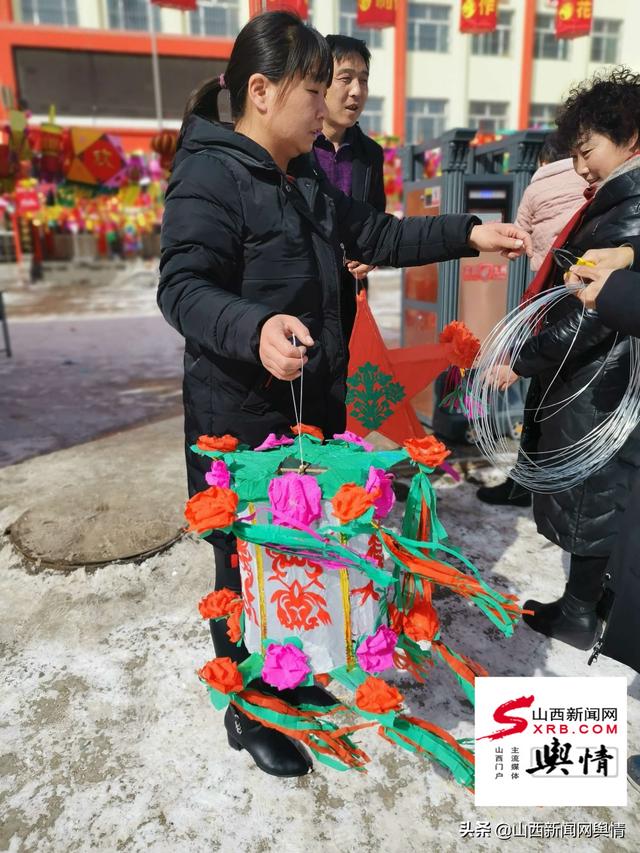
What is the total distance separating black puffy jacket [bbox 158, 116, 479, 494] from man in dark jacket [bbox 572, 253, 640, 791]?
665 millimetres

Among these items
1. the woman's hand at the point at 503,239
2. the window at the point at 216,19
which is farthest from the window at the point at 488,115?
the woman's hand at the point at 503,239

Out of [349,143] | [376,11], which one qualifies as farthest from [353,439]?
[376,11]

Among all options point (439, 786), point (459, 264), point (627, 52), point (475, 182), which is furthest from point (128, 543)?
point (627, 52)

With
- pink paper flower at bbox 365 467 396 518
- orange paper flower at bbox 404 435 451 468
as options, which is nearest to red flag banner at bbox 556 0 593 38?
orange paper flower at bbox 404 435 451 468

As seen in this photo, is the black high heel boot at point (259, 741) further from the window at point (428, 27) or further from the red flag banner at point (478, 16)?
the window at point (428, 27)

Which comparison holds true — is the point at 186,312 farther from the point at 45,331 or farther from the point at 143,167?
the point at 143,167

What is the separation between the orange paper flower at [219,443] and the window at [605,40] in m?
31.5

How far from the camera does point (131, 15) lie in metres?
22.5

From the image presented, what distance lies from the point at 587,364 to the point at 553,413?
21 centimetres

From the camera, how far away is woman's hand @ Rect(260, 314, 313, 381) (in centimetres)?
122

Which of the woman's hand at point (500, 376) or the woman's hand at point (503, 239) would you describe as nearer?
the woman's hand at point (503, 239)

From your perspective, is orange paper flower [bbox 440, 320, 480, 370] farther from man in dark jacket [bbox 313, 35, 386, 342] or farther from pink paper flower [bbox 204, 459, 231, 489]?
pink paper flower [bbox 204, 459, 231, 489]

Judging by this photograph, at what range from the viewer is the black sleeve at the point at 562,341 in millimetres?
1830

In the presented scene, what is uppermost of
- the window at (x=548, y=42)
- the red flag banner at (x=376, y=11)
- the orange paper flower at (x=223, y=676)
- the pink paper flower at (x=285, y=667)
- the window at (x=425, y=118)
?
the window at (x=548, y=42)
